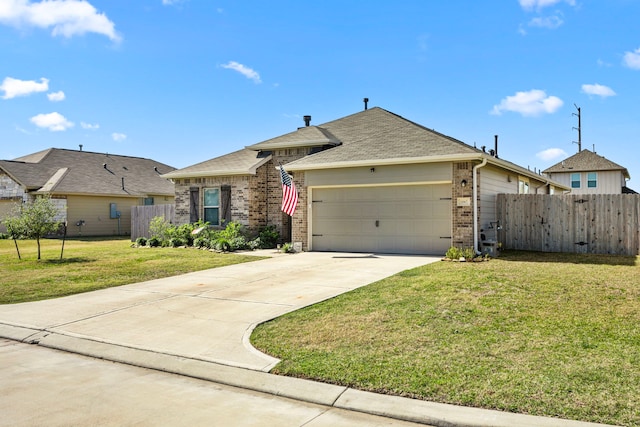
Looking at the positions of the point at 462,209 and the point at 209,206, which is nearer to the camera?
the point at 462,209

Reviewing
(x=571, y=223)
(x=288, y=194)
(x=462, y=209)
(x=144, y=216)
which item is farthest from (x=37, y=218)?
(x=571, y=223)

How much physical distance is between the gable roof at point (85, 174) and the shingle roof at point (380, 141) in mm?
15396

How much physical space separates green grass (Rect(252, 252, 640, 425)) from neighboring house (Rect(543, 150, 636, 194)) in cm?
3332

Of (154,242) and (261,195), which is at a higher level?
(261,195)

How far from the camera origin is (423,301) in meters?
7.25

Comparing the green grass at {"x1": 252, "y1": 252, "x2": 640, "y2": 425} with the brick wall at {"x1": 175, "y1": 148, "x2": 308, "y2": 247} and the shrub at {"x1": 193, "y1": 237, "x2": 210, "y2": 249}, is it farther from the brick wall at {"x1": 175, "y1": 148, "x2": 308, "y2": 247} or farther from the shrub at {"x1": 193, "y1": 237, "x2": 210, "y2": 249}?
the shrub at {"x1": 193, "y1": 237, "x2": 210, "y2": 249}

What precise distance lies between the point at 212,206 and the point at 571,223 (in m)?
13.3

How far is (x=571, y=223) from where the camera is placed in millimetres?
13969

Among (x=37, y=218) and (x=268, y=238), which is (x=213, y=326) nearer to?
(x=268, y=238)

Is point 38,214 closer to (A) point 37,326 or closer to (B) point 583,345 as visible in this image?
(A) point 37,326

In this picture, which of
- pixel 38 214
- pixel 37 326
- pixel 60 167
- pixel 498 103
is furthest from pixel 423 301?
pixel 60 167

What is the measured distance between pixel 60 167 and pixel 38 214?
1768cm

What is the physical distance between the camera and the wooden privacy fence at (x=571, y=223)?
43.8ft

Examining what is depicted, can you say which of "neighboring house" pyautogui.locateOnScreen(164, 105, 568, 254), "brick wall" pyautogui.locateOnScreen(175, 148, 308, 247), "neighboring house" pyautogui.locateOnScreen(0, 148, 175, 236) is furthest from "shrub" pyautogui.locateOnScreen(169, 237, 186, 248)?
"neighboring house" pyautogui.locateOnScreen(0, 148, 175, 236)
